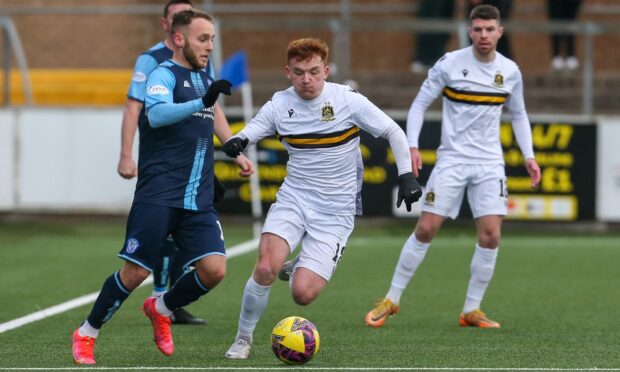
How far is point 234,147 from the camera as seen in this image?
8.01 meters

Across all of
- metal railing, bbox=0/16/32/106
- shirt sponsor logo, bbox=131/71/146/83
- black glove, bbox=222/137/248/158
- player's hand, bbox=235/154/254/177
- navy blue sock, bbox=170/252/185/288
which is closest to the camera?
black glove, bbox=222/137/248/158

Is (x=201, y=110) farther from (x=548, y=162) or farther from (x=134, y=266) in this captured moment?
(x=548, y=162)

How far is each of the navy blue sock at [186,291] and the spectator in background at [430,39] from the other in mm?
11677

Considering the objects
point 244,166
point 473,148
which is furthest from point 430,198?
point 244,166

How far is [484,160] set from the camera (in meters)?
10.1

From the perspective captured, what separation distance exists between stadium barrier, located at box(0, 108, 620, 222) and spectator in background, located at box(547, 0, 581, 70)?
8.18ft

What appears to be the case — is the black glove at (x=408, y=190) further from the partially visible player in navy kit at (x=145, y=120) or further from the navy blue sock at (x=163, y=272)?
the navy blue sock at (x=163, y=272)

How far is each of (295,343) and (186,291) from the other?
2.91ft

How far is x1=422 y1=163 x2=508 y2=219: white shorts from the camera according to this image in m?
9.98

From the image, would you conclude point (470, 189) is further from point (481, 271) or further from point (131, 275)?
point (131, 275)

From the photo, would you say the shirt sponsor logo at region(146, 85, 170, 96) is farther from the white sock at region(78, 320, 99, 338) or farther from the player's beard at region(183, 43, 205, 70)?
the white sock at region(78, 320, 99, 338)

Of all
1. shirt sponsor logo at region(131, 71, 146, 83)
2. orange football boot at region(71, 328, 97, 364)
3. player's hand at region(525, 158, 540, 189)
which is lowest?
Answer: orange football boot at region(71, 328, 97, 364)

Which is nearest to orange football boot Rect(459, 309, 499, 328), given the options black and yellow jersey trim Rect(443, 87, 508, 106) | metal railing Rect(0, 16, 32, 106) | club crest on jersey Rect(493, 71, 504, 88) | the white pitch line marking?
black and yellow jersey trim Rect(443, 87, 508, 106)

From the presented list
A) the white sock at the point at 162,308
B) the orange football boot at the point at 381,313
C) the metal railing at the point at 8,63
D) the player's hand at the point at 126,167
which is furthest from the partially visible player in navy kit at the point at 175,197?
the metal railing at the point at 8,63
